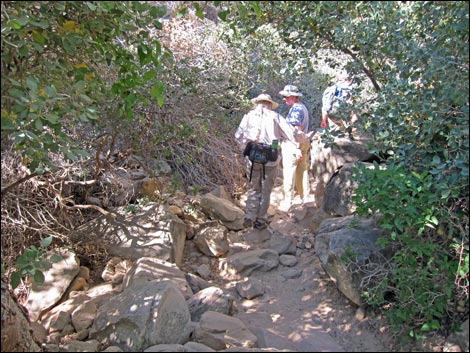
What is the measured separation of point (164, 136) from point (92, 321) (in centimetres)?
209

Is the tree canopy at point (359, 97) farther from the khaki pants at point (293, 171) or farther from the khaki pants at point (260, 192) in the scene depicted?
the khaki pants at point (293, 171)

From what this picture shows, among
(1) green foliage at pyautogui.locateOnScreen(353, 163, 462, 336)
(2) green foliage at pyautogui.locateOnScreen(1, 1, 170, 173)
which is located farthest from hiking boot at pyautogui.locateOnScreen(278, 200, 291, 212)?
(2) green foliage at pyautogui.locateOnScreen(1, 1, 170, 173)

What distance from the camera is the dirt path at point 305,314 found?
409 cm

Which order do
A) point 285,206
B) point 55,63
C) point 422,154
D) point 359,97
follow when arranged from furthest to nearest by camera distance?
point 285,206 < point 359,97 < point 422,154 < point 55,63

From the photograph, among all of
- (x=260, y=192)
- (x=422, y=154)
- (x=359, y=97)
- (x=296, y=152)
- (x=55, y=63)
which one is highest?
(x=55, y=63)

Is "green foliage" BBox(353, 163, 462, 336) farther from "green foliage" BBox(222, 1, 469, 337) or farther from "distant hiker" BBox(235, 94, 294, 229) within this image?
"distant hiker" BBox(235, 94, 294, 229)

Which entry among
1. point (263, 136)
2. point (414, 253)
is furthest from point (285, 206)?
point (414, 253)

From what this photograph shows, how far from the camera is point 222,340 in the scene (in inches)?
149

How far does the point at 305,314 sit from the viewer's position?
4.69 metres

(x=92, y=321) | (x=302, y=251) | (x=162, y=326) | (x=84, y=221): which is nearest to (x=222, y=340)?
(x=162, y=326)

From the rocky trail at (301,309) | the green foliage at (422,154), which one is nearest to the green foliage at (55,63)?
the green foliage at (422,154)

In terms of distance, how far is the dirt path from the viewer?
4.09 metres

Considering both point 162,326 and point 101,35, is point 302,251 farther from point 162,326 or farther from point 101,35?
point 101,35

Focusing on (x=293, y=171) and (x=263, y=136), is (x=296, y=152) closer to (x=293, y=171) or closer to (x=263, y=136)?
(x=293, y=171)
